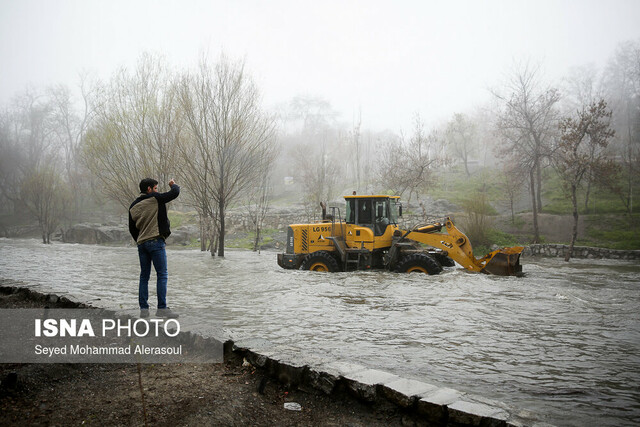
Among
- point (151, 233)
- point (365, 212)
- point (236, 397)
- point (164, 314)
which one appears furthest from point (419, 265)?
point (236, 397)

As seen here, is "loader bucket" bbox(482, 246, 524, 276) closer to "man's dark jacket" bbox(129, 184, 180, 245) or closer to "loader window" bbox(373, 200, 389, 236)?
"loader window" bbox(373, 200, 389, 236)

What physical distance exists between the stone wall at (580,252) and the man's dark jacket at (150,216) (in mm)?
18679

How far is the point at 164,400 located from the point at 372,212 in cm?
1040

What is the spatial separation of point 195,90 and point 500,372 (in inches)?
687

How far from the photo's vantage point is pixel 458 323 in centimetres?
648

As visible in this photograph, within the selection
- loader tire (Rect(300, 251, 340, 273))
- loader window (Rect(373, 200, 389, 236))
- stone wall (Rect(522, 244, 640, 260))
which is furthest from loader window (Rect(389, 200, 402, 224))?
stone wall (Rect(522, 244, 640, 260))

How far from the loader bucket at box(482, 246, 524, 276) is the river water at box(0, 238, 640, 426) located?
27 centimetres

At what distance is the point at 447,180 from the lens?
47.4 meters

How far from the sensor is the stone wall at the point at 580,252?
1767 cm

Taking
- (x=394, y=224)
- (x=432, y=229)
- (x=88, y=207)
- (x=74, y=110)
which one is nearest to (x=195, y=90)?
(x=394, y=224)

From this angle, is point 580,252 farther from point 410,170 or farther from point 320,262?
point 320,262

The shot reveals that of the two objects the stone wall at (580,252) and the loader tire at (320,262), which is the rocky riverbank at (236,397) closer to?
the loader tire at (320,262)

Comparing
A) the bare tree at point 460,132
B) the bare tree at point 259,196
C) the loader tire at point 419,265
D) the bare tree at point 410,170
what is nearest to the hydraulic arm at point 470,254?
the loader tire at point 419,265

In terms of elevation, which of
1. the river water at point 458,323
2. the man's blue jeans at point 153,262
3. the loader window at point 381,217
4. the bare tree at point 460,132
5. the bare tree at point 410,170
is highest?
the bare tree at point 460,132
